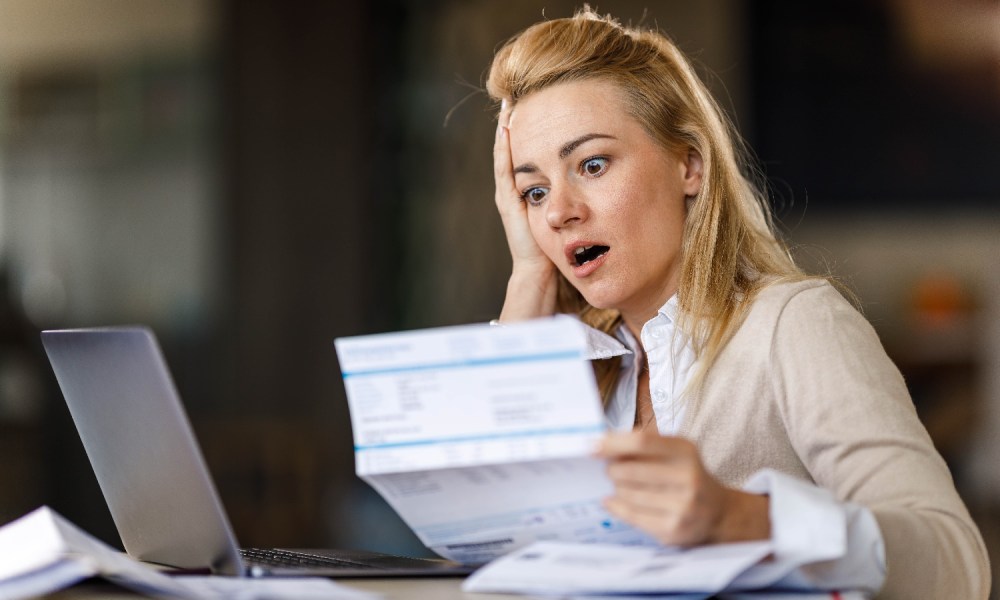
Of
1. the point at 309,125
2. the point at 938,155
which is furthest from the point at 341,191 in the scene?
the point at 938,155

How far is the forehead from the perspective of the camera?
1500mm

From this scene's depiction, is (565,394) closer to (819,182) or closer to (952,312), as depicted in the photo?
(819,182)

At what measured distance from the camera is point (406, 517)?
1.02 meters

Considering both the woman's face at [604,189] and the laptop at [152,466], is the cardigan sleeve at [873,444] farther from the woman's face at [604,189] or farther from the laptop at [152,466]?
the laptop at [152,466]

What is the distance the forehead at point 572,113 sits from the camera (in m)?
1.50

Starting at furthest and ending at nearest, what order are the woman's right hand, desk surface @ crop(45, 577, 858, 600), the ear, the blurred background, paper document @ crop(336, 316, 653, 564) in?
1. the blurred background
2. the woman's right hand
3. the ear
4. desk surface @ crop(45, 577, 858, 600)
5. paper document @ crop(336, 316, 653, 564)

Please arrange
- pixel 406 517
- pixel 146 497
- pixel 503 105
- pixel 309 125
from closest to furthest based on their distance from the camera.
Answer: pixel 406 517 → pixel 146 497 → pixel 503 105 → pixel 309 125

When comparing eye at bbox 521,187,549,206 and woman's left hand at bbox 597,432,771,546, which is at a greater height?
eye at bbox 521,187,549,206

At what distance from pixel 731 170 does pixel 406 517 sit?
0.75m

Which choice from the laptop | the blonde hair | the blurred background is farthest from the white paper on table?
the blurred background

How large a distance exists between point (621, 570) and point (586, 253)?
76 cm

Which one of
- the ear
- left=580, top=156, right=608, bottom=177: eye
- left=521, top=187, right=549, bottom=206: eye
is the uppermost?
left=580, top=156, right=608, bottom=177: eye

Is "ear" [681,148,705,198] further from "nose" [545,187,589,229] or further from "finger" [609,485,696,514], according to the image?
"finger" [609,485,696,514]

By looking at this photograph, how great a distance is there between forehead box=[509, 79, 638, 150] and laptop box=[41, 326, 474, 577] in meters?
0.58
